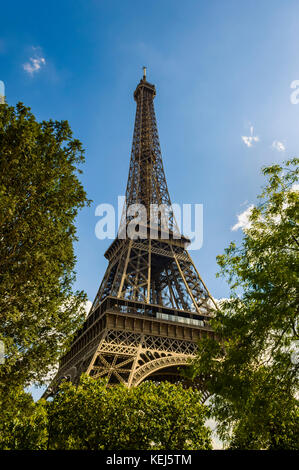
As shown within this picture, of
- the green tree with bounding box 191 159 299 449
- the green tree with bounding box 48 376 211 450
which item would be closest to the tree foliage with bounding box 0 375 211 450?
the green tree with bounding box 48 376 211 450

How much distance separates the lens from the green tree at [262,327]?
9320 mm

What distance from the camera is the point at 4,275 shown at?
9.61 meters

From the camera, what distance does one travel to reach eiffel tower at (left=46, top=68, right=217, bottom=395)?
2419 centimetres

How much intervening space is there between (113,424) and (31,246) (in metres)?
9.89

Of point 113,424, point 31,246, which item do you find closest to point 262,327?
point 31,246

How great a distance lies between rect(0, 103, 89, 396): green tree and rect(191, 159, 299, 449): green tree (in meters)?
4.95

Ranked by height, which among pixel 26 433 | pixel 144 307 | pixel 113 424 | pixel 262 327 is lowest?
pixel 26 433

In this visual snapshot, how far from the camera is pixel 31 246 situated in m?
10.2

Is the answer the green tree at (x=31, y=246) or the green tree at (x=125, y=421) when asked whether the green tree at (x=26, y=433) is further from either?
the green tree at (x=31, y=246)

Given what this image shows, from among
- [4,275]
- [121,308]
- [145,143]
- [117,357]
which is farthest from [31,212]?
[145,143]

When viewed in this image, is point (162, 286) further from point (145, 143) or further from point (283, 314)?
point (283, 314)

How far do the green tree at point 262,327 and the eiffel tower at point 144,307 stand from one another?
22.1 ft

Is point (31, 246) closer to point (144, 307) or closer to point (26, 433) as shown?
point (26, 433)
